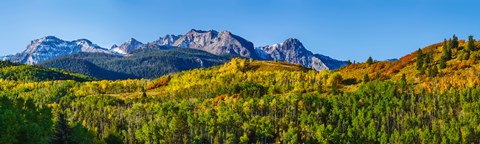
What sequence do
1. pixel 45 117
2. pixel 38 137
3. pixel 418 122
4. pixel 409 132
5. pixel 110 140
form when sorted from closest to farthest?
1. pixel 38 137
2. pixel 45 117
3. pixel 110 140
4. pixel 409 132
5. pixel 418 122

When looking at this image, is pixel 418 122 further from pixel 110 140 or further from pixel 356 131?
pixel 110 140

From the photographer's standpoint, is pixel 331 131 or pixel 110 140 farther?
pixel 331 131

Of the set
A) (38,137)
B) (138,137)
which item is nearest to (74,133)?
(38,137)

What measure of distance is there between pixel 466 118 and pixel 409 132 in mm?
26197

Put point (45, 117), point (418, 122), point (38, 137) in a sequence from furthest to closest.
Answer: point (418, 122) → point (45, 117) → point (38, 137)

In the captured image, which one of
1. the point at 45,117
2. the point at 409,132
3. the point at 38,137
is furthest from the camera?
the point at 409,132

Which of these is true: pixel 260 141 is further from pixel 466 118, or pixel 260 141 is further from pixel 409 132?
pixel 466 118

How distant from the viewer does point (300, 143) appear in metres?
195

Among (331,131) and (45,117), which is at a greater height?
(45,117)

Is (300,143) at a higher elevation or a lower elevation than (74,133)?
lower

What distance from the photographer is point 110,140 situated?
16138 centimetres

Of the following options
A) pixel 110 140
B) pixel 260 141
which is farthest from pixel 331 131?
pixel 110 140

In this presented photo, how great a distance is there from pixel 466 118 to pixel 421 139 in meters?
22.1

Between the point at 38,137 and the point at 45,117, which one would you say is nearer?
the point at 38,137
